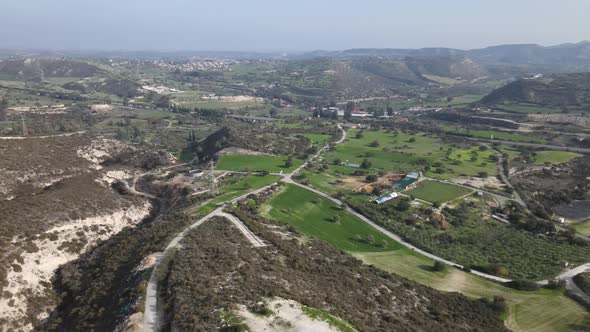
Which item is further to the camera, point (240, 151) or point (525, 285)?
point (240, 151)

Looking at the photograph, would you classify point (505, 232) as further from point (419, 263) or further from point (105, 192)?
point (105, 192)

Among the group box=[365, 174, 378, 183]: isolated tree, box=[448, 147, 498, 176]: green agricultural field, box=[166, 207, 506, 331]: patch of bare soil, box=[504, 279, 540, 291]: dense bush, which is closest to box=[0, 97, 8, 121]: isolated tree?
box=[365, 174, 378, 183]: isolated tree

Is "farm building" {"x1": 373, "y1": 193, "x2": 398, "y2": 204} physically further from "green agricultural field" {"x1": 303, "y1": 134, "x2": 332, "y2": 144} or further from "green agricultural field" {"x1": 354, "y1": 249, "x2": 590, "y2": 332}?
"green agricultural field" {"x1": 303, "y1": 134, "x2": 332, "y2": 144}

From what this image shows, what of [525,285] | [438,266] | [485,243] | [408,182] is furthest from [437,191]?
[525,285]

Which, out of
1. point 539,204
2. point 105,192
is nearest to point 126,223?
point 105,192

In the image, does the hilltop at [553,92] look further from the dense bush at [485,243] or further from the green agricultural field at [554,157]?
the dense bush at [485,243]

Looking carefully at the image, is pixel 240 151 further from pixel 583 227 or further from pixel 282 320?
pixel 282 320
